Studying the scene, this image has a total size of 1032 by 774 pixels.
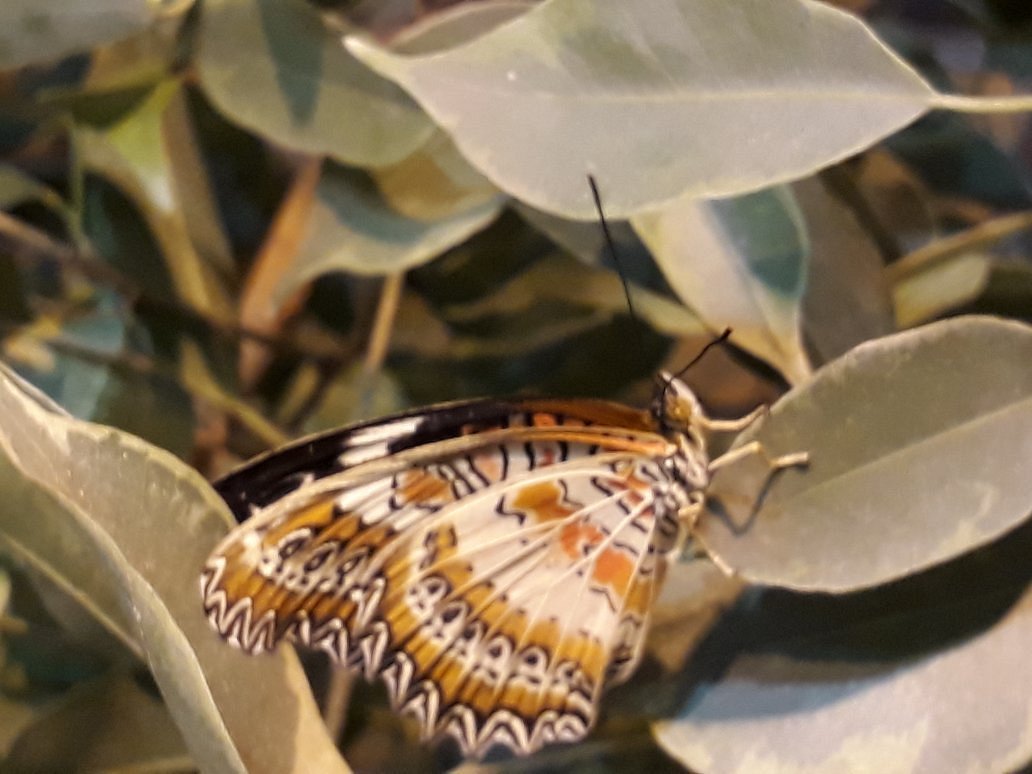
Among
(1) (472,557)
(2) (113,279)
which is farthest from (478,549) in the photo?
(2) (113,279)

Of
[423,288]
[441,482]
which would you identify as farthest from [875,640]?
[423,288]

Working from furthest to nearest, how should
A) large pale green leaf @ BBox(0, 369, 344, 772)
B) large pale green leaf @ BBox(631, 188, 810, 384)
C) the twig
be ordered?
the twig < large pale green leaf @ BBox(631, 188, 810, 384) < large pale green leaf @ BBox(0, 369, 344, 772)

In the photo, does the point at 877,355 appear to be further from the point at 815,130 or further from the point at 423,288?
the point at 423,288

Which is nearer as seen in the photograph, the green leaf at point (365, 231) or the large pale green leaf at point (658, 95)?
the large pale green leaf at point (658, 95)

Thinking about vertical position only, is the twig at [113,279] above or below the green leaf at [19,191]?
below

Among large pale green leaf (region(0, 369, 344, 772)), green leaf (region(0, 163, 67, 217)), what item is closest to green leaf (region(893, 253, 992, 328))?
large pale green leaf (region(0, 369, 344, 772))

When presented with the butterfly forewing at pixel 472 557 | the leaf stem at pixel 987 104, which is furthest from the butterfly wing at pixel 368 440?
the leaf stem at pixel 987 104

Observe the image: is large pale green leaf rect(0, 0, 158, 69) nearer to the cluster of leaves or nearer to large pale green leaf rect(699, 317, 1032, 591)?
the cluster of leaves

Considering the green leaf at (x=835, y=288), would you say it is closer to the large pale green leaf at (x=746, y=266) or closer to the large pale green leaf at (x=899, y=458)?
the large pale green leaf at (x=746, y=266)
